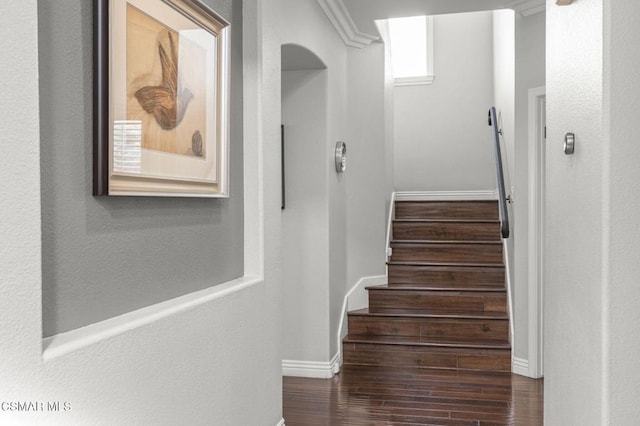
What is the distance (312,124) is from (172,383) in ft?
Result: 8.49

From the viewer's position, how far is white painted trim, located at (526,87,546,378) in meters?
4.26

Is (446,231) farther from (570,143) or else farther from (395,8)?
(570,143)

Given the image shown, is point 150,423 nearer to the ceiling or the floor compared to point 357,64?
nearer to the floor

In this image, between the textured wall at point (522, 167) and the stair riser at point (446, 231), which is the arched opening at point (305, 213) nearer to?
the textured wall at point (522, 167)

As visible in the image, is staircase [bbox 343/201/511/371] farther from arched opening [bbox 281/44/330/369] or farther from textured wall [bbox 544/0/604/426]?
textured wall [bbox 544/0/604/426]

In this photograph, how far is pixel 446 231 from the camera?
225 inches

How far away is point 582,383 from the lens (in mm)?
2043

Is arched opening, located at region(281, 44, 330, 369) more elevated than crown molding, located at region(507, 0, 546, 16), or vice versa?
crown molding, located at region(507, 0, 546, 16)

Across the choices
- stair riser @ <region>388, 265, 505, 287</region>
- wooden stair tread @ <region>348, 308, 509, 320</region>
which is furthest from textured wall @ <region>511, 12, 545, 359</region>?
A: stair riser @ <region>388, 265, 505, 287</region>

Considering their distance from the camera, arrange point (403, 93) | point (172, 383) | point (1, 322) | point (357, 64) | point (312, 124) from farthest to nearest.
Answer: point (403, 93)
point (357, 64)
point (312, 124)
point (172, 383)
point (1, 322)

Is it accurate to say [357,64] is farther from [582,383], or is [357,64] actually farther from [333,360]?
[582,383]

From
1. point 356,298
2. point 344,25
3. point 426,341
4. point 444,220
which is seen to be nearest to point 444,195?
point 444,220

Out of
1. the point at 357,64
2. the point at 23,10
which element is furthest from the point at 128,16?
the point at 357,64

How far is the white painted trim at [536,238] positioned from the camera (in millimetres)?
4258
